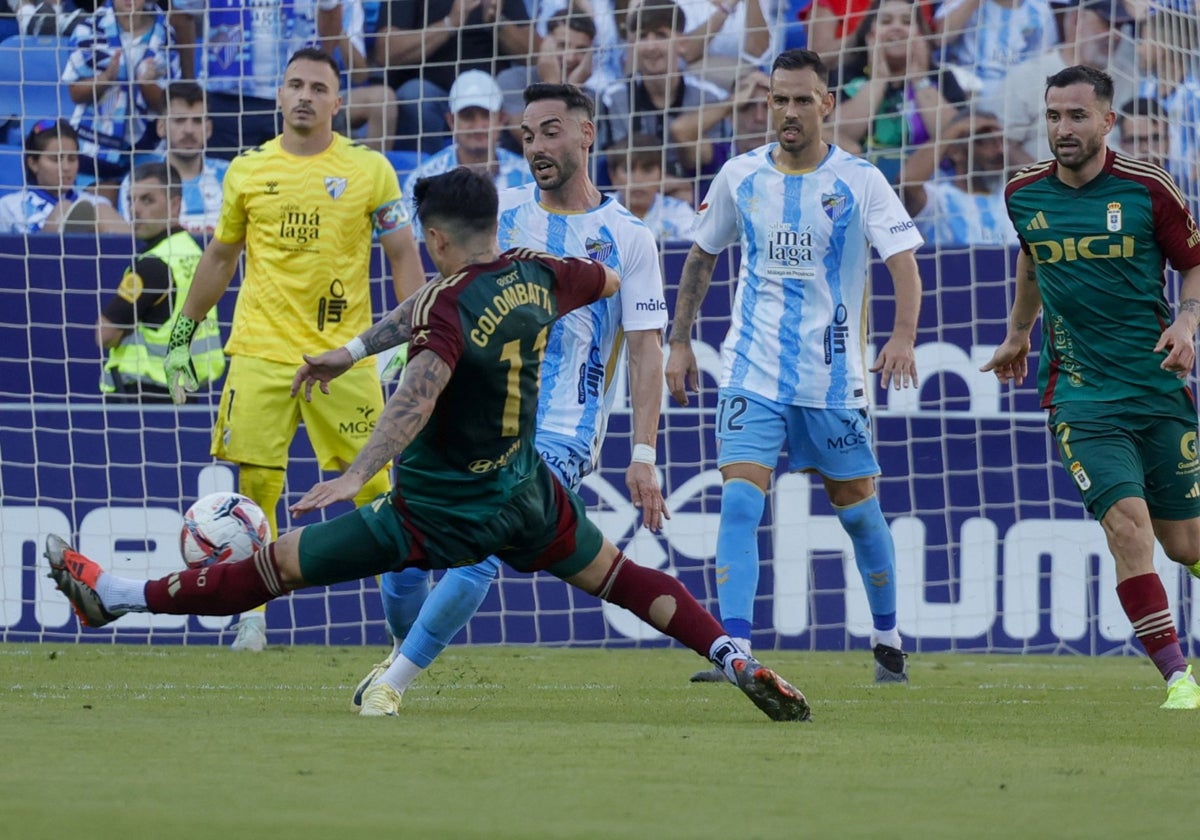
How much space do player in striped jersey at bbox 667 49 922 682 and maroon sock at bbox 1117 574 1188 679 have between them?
131cm

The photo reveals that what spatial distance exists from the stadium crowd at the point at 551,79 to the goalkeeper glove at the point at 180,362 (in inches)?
109

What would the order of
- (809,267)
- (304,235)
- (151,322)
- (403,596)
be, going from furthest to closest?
(151,322) → (304,235) → (809,267) → (403,596)

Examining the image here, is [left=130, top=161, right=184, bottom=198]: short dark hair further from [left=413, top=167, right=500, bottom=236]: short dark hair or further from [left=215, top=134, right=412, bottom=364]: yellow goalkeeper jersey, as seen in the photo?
[left=413, top=167, right=500, bottom=236]: short dark hair

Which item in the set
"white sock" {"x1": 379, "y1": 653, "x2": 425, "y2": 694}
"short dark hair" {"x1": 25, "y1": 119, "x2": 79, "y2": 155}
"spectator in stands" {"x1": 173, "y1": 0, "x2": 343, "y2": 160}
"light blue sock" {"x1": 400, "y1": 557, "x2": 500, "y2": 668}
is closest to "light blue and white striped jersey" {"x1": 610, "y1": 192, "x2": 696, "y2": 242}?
"spectator in stands" {"x1": 173, "y1": 0, "x2": 343, "y2": 160}

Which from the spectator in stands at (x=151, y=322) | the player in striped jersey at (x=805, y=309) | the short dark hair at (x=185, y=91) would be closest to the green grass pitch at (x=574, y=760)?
the player in striped jersey at (x=805, y=309)

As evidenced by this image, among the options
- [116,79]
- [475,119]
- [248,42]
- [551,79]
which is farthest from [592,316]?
[116,79]

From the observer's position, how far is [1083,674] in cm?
865

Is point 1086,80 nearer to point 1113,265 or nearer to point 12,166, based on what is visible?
point 1113,265

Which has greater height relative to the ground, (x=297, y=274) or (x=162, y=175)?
(x=162, y=175)

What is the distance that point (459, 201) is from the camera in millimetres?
5430

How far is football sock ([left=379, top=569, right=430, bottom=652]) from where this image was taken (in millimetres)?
7031

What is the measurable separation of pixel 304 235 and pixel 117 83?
11.1ft

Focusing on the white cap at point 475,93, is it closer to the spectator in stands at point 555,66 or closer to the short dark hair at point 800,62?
the spectator in stands at point 555,66

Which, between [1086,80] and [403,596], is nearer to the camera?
[1086,80]
